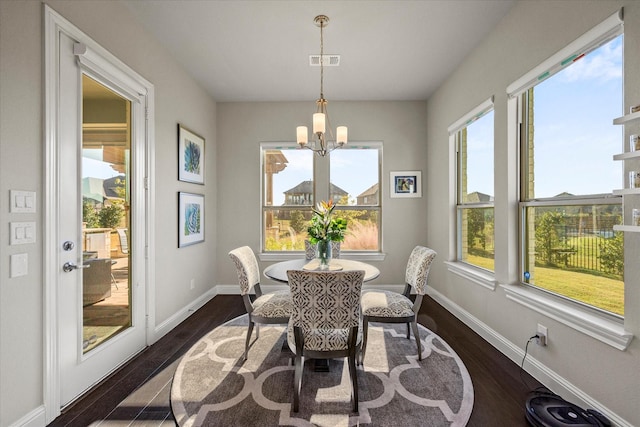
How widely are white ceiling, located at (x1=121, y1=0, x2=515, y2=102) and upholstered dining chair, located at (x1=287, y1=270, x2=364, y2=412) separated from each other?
2.20 meters

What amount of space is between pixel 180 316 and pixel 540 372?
340cm

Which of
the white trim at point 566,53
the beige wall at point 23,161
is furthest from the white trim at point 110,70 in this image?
the white trim at point 566,53

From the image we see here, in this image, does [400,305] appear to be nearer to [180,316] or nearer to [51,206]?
[180,316]

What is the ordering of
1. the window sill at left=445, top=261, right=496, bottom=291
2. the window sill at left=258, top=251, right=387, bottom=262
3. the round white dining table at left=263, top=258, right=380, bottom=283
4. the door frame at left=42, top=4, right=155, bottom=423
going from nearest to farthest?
1. the door frame at left=42, top=4, right=155, bottom=423
2. the round white dining table at left=263, top=258, right=380, bottom=283
3. the window sill at left=445, top=261, right=496, bottom=291
4. the window sill at left=258, top=251, right=387, bottom=262

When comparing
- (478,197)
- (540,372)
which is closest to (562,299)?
(540,372)

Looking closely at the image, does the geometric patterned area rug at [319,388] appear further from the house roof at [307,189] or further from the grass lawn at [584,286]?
the house roof at [307,189]

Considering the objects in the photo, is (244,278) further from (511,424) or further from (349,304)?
(511,424)

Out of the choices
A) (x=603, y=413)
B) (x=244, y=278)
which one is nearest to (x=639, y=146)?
(x=603, y=413)

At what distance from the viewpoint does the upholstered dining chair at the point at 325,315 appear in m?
1.80

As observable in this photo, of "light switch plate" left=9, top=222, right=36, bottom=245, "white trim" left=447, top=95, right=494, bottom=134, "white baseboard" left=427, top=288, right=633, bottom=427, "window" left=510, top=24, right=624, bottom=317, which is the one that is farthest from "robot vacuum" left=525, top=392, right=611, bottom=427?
"light switch plate" left=9, top=222, right=36, bottom=245

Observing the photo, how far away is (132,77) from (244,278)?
6.47 feet

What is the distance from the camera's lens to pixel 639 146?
1486 millimetres

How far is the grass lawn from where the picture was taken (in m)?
1.79

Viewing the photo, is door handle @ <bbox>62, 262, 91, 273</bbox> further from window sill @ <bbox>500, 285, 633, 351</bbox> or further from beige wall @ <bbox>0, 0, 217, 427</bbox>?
window sill @ <bbox>500, 285, 633, 351</bbox>
